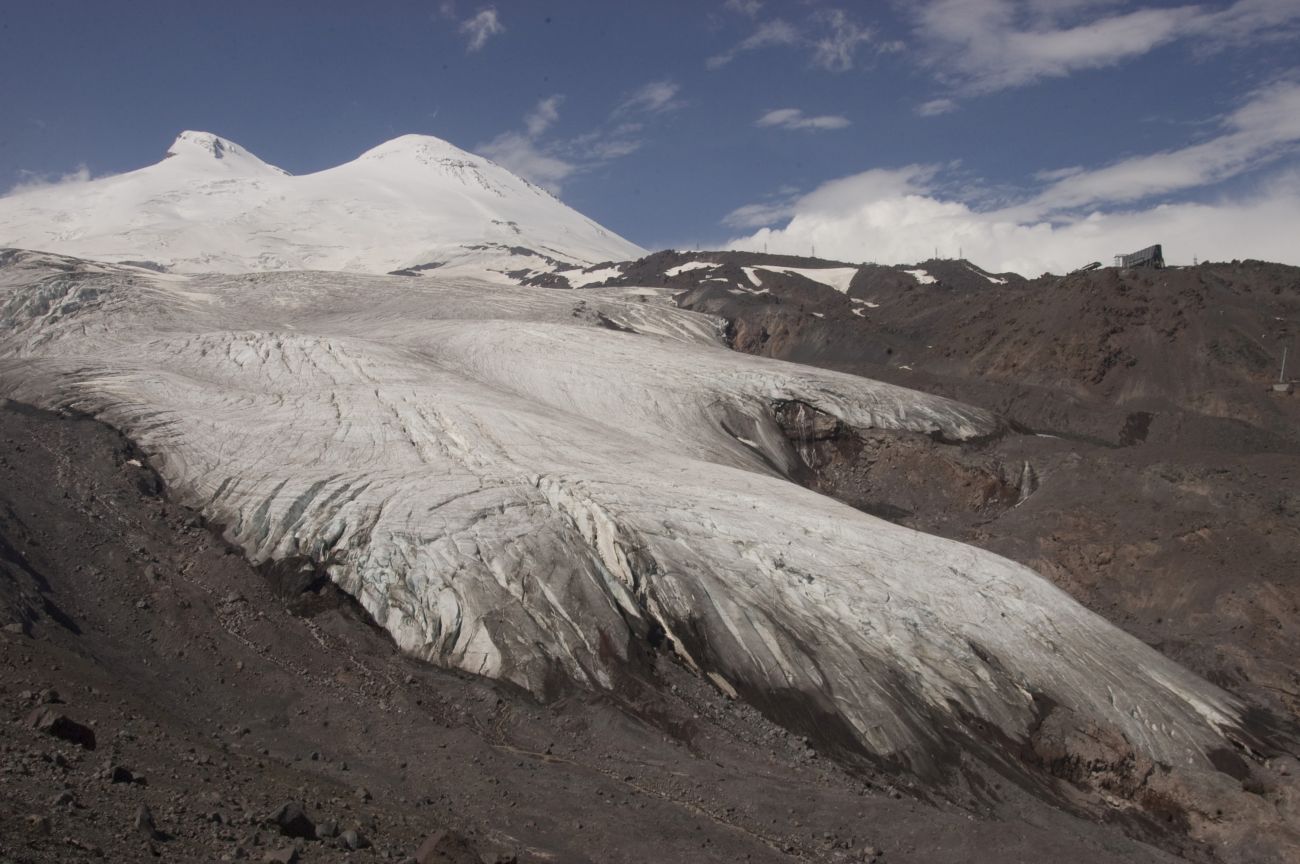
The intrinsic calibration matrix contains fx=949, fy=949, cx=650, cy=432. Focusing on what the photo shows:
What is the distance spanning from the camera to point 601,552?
69.4ft

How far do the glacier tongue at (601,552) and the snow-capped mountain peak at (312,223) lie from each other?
271ft

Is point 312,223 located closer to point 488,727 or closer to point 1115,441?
point 1115,441

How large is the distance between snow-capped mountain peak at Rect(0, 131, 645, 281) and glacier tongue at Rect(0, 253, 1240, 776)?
271 ft

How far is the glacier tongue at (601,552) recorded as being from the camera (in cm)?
1914

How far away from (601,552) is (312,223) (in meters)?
148

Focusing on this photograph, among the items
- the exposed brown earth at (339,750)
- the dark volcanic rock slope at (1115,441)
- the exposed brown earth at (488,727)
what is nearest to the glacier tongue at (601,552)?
the exposed brown earth at (488,727)

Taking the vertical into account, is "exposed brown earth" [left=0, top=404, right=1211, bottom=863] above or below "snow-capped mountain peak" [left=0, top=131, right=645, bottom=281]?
below

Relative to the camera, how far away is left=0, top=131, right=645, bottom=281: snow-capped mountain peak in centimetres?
13062

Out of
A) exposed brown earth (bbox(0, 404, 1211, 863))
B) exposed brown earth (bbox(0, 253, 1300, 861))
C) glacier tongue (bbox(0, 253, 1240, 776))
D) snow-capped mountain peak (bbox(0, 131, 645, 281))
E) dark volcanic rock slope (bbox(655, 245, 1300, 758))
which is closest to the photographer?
exposed brown earth (bbox(0, 404, 1211, 863))

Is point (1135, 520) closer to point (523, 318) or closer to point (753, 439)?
point (753, 439)

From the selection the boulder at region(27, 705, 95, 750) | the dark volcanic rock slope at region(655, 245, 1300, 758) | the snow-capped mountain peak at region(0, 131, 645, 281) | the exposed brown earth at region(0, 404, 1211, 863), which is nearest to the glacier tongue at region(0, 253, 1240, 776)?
the exposed brown earth at region(0, 404, 1211, 863)

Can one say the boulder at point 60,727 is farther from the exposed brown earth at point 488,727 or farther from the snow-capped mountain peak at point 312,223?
the snow-capped mountain peak at point 312,223

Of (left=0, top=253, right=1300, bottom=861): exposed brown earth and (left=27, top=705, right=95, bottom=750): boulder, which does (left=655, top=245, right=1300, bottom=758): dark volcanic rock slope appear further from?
(left=27, top=705, right=95, bottom=750): boulder

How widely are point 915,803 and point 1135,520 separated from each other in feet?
61.4
